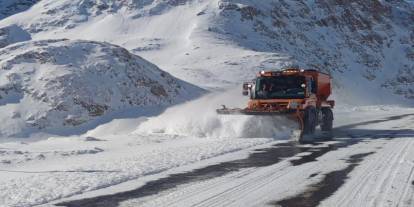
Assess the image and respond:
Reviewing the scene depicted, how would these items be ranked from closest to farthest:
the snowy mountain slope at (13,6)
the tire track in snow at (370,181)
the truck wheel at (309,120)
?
the tire track in snow at (370,181)
the truck wheel at (309,120)
the snowy mountain slope at (13,6)

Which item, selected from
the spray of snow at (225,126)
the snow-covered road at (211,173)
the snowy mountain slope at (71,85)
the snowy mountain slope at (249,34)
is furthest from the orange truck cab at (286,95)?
the snowy mountain slope at (249,34)

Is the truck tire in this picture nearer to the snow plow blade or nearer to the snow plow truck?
the snow plow truck

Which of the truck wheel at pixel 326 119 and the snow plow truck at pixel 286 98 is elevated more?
the snow plow truck at pixel 286 98

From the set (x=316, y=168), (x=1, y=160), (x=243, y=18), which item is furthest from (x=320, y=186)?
(x=243, y=18)

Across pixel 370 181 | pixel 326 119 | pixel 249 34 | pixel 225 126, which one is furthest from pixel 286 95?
pixel 249 34

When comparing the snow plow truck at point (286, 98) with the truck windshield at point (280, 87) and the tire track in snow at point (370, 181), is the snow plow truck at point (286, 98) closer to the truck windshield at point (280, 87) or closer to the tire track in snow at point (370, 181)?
the truck windshield at point (280, 87)

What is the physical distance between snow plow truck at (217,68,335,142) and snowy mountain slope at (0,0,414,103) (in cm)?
3284

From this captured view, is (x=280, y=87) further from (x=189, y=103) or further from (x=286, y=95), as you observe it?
(x=189, y=103)

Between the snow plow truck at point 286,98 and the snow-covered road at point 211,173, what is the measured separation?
50.0 inches

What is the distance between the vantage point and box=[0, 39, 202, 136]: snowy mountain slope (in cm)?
2738

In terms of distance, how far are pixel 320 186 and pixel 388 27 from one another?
81.5 meters

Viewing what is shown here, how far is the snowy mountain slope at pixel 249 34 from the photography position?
6138 cm

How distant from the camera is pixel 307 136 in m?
20.7

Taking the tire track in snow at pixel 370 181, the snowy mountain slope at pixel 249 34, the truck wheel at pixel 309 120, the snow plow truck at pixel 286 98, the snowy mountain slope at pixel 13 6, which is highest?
the snowy mountain slope at pixel 13 6
